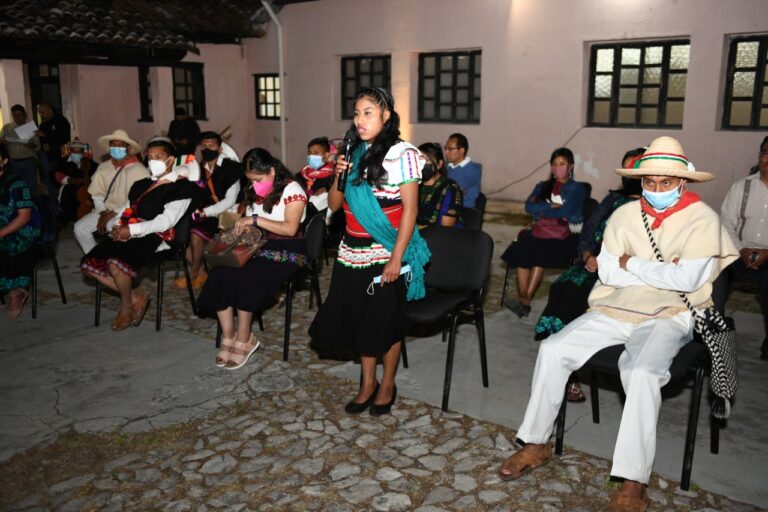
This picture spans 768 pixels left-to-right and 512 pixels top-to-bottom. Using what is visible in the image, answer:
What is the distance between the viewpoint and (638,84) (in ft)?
36.8

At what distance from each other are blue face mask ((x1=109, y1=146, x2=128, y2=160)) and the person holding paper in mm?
5070

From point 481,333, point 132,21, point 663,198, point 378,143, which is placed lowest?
point 481,333

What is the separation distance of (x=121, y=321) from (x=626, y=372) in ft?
13.3

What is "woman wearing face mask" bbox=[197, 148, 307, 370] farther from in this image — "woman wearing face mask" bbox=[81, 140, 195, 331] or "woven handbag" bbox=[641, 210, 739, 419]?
"woven handbag" bbox=[641, 210, 739, 419]

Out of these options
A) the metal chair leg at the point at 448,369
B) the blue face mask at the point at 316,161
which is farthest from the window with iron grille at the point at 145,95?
the metal chair leg at the point at 448,369

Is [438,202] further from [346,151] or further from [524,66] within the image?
[524,66]

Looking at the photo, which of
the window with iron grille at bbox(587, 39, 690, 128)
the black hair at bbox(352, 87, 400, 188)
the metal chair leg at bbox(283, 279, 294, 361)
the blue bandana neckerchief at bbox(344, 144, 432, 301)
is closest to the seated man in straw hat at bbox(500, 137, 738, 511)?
the blue bandana neckerchief at bbox(344, 144, 432, 301)

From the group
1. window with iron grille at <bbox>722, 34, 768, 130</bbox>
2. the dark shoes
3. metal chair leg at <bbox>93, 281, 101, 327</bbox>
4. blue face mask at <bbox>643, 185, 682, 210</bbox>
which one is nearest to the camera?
blue face mask at <bbox>643, 185, 682, 210</bbox>

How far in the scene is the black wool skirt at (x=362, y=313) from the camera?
160 inches

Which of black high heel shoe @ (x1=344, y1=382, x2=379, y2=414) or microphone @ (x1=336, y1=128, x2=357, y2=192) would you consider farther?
black high heel shoe @ (x1=344, y1=382, x2=379, y2=414)

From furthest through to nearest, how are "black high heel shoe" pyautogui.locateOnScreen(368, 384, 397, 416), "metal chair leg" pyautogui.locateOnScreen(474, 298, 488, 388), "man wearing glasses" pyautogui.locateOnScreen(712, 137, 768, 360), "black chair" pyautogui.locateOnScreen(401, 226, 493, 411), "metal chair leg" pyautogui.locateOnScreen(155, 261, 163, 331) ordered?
"metal chair leg" pyautogui.locateOnScreen(155, 261, 163, 331), "man wearing glasses" pyautogui.locateOnScreen(712, 137, 768, 360), "metal chair leg" pyautogui.locateOnScreen(474, 298, 488, 388), "black chair" pyautogui.locateOnScreen(401, 226, 493, 411), "black high heel shoe" pyautogui.locateOnScreen(368, 384, 397, 416)

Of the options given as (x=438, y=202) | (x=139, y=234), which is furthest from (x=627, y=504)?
(x=139, y=234)

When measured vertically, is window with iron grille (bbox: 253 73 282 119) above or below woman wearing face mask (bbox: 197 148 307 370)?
above

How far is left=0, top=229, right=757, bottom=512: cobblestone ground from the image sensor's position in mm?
3344
